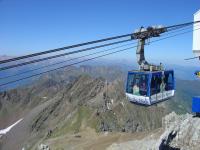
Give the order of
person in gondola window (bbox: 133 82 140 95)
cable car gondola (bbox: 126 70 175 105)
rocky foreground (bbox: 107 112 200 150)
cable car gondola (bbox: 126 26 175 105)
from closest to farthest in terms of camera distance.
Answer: cable car gondola (bbox: 126 26 175 105), cable car gondola (bbox: 126 70 175 105), person in gondola window (bbox: 133 82 140 95), rocky foreground (bbox: 107 112 200 150)

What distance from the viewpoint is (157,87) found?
2922 cm

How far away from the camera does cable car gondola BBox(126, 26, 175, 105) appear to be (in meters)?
27.1

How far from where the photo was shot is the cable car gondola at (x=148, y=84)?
89.0 feet

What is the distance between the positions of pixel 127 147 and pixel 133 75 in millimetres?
42076

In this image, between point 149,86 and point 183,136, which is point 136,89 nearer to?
point 149,86

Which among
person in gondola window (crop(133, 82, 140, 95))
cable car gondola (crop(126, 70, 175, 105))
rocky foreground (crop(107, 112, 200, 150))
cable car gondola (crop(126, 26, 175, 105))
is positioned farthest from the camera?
rocky foreground (crop(107, 112, 200, 150))

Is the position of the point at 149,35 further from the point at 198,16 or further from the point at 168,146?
the point at 168,146

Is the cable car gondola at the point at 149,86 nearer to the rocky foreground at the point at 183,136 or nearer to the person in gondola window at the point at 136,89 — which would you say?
the person in gondola window at the point at 136,89

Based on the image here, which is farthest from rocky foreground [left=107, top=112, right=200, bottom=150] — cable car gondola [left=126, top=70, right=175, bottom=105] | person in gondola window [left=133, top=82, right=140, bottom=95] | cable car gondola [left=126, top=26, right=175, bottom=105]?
person in gondola window [left=133, top=82, right=140, bottom=95]

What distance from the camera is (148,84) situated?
2753cm

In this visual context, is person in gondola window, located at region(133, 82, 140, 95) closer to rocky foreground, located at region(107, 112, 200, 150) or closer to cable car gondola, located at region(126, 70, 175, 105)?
cable car gondola, located at region(126, 70, 175, 105)

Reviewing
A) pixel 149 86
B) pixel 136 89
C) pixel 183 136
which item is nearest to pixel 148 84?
pixel 149 86

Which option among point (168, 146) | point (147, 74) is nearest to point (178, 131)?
point (168, 146)

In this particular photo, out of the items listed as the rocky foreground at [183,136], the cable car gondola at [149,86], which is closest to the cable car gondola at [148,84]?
the cable car gondola at [149,86]
